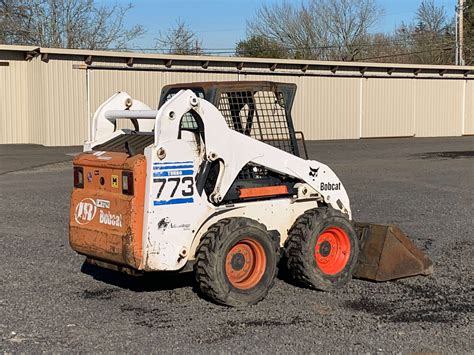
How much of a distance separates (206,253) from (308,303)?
3.78 feet

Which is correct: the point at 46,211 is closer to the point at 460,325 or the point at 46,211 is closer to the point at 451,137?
the point at 460,325

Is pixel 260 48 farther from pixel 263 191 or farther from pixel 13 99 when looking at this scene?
pixel 263 191

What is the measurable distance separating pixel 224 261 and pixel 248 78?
28.5 meters

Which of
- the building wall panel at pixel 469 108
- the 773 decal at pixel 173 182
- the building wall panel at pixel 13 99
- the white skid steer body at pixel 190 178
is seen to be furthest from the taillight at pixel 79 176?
the building wall panel at pixel 469 108

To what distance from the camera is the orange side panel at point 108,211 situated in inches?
241

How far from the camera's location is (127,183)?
6.18m

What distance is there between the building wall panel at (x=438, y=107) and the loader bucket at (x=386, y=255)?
34.4 m

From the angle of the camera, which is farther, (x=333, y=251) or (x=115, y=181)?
(x=333, y=251)

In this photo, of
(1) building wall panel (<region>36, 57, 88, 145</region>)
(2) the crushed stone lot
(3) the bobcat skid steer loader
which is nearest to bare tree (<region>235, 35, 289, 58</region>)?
(1) building wall panel (<region>36, 57, 88, 145</region>)

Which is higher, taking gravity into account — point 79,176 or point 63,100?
point 63,100

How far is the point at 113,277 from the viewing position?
7801 mm

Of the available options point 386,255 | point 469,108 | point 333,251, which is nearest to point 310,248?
point 333,251

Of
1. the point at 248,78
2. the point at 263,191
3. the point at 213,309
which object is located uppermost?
the point at 248,78

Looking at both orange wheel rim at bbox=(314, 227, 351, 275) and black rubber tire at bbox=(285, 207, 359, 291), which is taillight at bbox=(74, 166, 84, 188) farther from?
orange wheel rim at bbox=(314, 227, 351, 275)
